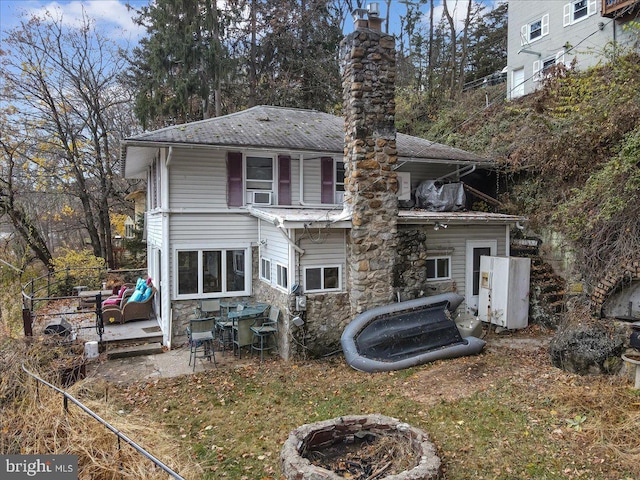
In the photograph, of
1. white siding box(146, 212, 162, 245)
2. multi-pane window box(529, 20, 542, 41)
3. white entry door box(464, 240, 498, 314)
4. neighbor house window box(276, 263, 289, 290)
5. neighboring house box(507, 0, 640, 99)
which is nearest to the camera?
neighbor house window box(276, 263, 289, 290)

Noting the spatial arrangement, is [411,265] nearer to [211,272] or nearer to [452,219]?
[452,219]

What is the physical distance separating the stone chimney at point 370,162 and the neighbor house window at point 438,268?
5.71 ft

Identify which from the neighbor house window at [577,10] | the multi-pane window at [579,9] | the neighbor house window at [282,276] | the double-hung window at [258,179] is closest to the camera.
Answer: the neighbor house window at [282,276]

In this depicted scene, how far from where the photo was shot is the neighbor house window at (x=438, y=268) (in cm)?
1080

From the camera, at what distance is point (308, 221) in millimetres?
8852

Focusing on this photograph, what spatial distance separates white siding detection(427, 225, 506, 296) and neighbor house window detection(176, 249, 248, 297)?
529 centimetres

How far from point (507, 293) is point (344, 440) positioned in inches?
263

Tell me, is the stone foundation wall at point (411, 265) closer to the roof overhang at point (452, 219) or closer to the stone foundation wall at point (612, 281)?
the roof overhang at point (452, 219)

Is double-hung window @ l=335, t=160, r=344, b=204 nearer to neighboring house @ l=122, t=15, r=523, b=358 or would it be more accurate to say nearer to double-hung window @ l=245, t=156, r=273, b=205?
neighboring house @ l=122, t=15, r=523, b=358

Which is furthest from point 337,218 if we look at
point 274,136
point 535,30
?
point 535,30

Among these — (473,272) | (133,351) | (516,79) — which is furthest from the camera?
(516,79)

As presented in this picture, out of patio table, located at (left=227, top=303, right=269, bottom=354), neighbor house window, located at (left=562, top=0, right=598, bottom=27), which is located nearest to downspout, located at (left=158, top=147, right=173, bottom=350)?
patio table, located at (left=227, top=303, right=269, bottom=354)

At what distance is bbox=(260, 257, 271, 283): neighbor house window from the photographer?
10695 mm

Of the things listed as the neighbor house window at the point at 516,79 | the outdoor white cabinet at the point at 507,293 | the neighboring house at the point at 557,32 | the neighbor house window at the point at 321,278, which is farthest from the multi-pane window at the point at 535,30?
the neighbor house window at the point at 321,278
